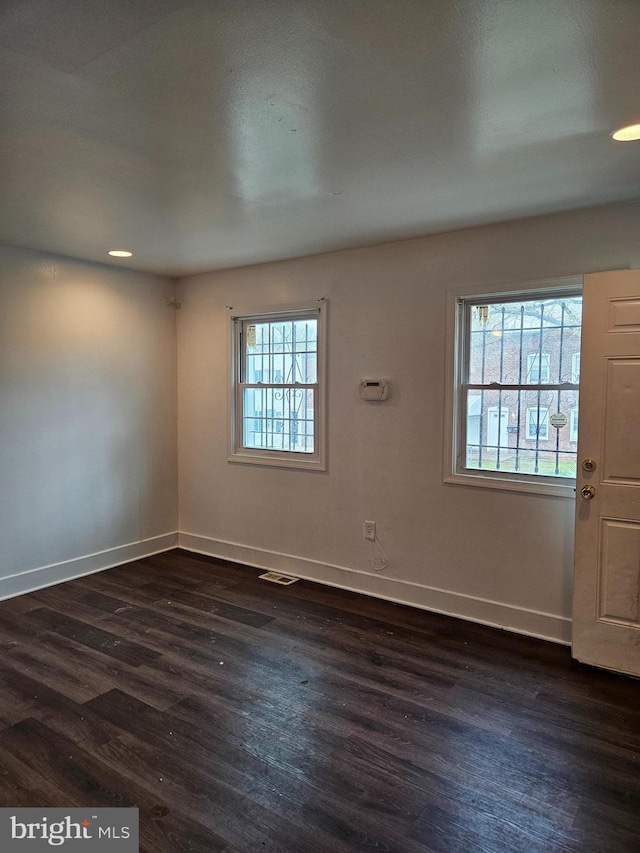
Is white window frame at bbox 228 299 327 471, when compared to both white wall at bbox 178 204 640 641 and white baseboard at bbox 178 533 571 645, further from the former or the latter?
white baseboard at bbox 178 533 571 645

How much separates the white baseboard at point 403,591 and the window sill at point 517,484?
0.71 m

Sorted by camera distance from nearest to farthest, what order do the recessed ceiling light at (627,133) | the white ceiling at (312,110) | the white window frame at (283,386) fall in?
the white ceiling at (312,110) → the recessed ceiling light at (627,133) → the white window frame at (283,386)

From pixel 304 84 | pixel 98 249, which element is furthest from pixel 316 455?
pixel 304 84

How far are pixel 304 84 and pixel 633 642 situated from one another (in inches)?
115

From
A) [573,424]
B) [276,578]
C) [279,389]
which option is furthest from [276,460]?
[573,424]

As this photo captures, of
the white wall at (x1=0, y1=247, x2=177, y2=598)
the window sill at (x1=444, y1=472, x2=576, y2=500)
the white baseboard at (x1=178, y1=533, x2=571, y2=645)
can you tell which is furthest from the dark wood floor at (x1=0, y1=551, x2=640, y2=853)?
the window sill at (x1=444, y1=472, x2=576, y2=500)

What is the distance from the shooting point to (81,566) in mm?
4285

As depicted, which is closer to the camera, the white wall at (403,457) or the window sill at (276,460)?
the white wall at (403,457)

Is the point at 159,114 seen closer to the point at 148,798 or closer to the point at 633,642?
the point at 148,798

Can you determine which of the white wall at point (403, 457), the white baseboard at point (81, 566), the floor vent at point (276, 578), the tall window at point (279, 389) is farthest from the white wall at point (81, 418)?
the floor vent at point (276, 578)

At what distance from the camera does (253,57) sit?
163 cm

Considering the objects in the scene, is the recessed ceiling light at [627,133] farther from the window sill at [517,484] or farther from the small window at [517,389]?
the window sill at [517,484]

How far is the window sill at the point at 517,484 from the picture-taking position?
3.13 meters

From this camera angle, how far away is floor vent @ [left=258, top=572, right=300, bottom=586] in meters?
4.20
